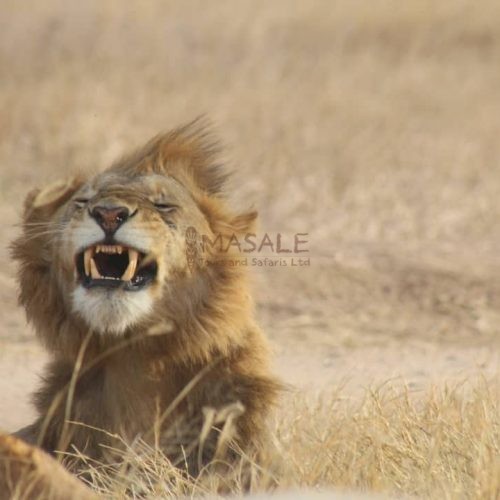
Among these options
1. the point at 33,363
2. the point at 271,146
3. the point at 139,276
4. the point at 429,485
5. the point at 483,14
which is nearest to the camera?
the point at 429,485

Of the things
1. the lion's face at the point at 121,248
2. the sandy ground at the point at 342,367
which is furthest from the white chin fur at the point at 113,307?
the sandy ground at the point at 342,367

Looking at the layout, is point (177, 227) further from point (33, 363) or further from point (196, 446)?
point (33, 363)

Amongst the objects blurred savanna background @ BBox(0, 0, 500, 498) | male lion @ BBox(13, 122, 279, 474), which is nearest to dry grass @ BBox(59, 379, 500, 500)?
blurred savanna background @ BBox(0, 0, 500, 498)

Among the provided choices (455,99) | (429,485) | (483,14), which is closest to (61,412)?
(429,485)

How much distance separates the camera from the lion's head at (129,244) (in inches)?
181

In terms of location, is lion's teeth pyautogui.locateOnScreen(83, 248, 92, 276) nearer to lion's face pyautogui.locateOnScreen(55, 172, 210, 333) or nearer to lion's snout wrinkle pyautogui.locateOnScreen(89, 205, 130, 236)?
lion's face pyautogui.locateOnScreen(55, 172, 210, 333)

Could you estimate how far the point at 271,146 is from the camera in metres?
12.5

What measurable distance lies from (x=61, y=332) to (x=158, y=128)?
790 centimetres

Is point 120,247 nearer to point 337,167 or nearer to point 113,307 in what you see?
point 113,307

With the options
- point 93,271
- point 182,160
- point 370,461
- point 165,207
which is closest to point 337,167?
point 182,160

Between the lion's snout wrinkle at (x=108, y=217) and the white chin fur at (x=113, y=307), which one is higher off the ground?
the lion's snout wrinkle at (x=108, y=217)

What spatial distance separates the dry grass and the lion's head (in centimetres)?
43

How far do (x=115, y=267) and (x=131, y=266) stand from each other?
11cm

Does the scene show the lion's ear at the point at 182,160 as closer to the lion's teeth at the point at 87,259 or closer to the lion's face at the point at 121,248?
the lion's face at the point at 121,248
